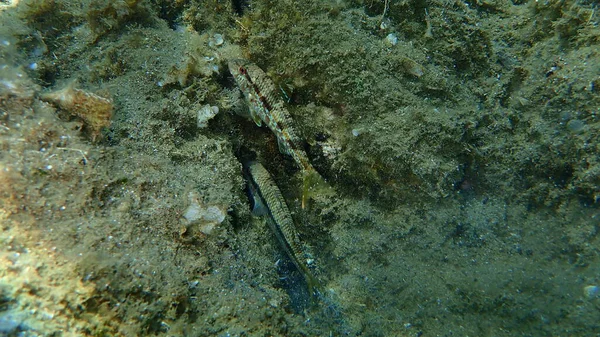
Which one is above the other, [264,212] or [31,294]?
[31,294]

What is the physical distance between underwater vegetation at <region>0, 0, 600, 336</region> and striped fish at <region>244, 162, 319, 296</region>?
0.10m

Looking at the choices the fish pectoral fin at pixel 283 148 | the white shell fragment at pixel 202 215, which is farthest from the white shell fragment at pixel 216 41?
the white shell fragment at pixel 202 215

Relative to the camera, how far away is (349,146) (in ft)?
11.8

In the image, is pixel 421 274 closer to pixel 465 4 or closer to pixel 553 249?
pixel 553 249

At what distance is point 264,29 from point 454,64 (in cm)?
242

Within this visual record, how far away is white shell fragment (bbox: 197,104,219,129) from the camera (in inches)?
127

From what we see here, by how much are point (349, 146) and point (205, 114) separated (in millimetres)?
1808

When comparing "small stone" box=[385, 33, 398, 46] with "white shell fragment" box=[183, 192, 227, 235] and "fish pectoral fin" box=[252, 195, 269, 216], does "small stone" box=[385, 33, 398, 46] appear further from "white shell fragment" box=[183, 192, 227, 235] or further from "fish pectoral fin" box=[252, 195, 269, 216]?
"white shell fragment" box=[183, 192, 227, 235]

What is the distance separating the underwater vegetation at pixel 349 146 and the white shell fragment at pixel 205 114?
0.02 metres

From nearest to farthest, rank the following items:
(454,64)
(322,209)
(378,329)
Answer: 1. (378,329)
2. (454,64)
3. (322,209)

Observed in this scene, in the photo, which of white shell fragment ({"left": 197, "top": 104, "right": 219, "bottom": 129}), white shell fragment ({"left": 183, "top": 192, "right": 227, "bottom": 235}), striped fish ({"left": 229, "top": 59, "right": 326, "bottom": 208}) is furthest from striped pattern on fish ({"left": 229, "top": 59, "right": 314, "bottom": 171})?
white shell fragment ({"left": 183, "top": 192, "right": 227, "bottom": 235})

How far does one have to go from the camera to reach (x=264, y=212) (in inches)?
139

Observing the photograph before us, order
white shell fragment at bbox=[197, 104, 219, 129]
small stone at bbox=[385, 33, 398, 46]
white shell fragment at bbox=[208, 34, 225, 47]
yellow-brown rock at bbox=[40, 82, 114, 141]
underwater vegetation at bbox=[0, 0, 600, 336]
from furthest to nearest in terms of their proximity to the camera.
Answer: white shell fragment at bbox=[208, 34, 225, 47] → small stone at bbox=[385, 33, 398, 46] → white shell fragment at bbox=[197, 104, 219, 129] → underwater vegetation at bbox=[0, 0, 600, 336] → yellow-brown rock at bbox=[40, 82, 114, 141]

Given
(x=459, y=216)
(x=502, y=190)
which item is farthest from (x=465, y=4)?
(x=459, y=216)
